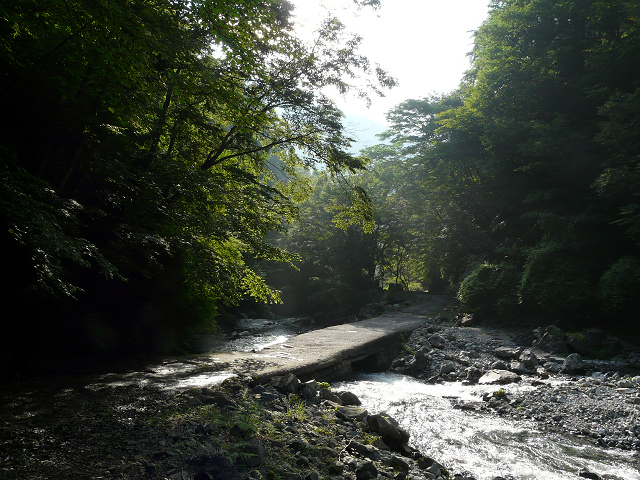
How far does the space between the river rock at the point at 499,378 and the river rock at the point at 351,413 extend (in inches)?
164

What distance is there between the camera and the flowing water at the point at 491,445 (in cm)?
432

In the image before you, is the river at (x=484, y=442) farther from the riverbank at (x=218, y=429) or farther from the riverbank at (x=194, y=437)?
the riverbank at (x=194, y=437)

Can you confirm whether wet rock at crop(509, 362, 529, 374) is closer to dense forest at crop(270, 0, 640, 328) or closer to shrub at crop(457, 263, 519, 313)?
dense forest at crop(270, 0, 640, 328)

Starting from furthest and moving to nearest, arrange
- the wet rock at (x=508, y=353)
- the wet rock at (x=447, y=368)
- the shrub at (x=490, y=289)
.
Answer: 1. the shrub at (x=490, y=289)
2. the wet rock at (x=508, y=353)
3. the wet rock at (x=447, y=368)

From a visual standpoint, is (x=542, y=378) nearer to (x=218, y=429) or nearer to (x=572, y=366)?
(x=572, y=366)

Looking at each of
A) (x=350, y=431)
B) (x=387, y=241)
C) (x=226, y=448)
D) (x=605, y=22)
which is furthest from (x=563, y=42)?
(x=226, y=448)

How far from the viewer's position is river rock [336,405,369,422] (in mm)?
4707

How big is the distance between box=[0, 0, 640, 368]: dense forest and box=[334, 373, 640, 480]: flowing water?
3.63 meters

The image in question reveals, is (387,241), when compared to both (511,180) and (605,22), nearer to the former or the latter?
(511,180)

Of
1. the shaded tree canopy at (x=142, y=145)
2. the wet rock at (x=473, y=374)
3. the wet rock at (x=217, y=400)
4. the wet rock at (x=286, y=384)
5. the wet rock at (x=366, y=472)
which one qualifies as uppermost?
the shaded tree canopy at (x=142, y=145)

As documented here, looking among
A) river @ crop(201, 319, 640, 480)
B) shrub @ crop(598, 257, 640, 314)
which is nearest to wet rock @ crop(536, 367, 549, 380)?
river @ crop(201, 319, 640, 480)

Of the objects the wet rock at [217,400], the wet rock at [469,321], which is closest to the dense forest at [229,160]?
the wet rock at [469,321]

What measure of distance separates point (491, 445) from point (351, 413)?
195 centimetres

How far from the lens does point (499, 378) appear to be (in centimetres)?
774
